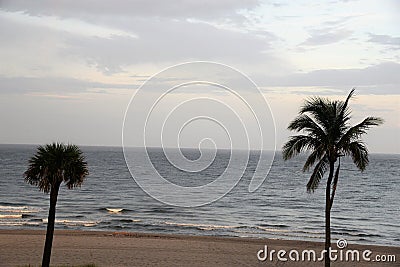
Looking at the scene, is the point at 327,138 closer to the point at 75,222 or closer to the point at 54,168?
the point at 54,168

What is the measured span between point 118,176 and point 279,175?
106 ft

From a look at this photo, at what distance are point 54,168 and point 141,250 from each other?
36.3ft

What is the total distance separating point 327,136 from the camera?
15625 millimetres

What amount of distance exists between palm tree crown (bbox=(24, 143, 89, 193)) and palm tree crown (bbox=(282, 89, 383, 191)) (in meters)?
5.81

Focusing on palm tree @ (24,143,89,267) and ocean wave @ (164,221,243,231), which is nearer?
palm tree @ (24,143,89,267)

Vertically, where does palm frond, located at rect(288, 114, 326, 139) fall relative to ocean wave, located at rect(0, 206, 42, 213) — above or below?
above

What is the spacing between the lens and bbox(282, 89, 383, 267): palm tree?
1559cm

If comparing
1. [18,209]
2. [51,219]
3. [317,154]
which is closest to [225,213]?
[18,209]

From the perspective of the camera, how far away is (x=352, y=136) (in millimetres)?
15523

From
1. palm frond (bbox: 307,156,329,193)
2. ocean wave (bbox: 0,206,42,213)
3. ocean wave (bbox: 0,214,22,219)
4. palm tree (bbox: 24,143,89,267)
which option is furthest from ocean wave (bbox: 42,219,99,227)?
palm frond (bbox: 307,156,329,193)

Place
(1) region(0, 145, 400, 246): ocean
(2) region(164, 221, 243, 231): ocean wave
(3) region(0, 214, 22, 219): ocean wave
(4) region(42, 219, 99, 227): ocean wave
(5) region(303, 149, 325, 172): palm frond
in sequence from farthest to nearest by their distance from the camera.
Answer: (3) region(0, 214, 22, 219): ocean wave → (2) region(164, 221, 243, 231): ocean wave → (4) region(42, 219, 99, 227): ocean wave → (1) region(0, 145, 400, 246): ocean → (5) region(303, 149, 325, 172): palm frond

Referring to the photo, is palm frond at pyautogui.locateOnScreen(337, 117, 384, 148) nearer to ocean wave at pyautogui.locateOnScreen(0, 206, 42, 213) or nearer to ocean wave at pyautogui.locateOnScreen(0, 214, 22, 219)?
ocean wave at pyautogui.locateOnScreen(0, 214, 22, 219)

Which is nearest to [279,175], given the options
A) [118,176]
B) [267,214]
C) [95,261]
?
[118,176]

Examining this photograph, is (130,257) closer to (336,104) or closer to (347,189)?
(336,104)
